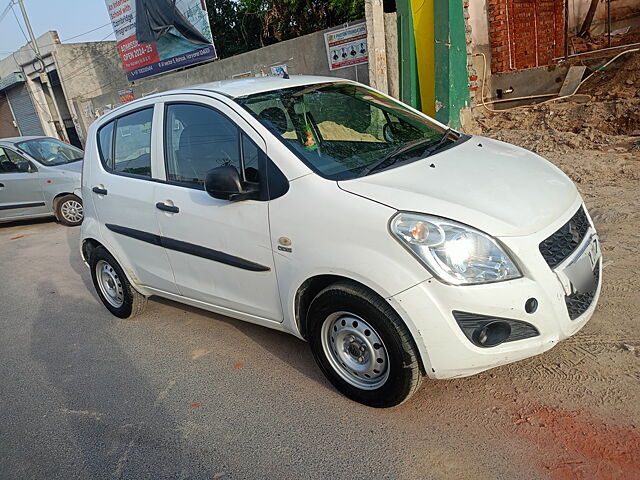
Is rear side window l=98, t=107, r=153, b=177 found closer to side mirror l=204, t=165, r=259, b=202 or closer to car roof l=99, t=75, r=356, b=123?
car roof l=99, t=75, r=356, b=123

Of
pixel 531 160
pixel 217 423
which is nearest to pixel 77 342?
pixel 217 423

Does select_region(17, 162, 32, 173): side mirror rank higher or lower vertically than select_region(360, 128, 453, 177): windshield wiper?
lower

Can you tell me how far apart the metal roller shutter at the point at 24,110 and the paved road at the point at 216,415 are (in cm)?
2338

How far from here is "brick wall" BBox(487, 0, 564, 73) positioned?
29.7 ft

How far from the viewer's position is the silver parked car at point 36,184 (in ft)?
28.6

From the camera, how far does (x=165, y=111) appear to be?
3553mm

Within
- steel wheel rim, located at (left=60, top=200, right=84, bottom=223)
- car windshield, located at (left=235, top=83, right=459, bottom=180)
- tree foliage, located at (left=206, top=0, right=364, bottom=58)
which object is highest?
tree foliage, located at (left=206, top=0, right=364, bottom=58)

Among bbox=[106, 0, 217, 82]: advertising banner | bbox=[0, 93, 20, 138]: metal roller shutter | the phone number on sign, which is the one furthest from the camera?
bbox=[0, 93, 20, 138]: metal roller shutter

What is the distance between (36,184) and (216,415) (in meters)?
7.62

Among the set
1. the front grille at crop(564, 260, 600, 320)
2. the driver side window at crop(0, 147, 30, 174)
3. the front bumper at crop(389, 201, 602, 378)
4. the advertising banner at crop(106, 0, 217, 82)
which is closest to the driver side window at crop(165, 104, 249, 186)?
the front bumper at crop(389, 201, 602, 378)

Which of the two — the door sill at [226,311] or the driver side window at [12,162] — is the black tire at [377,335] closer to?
the door sill at [226,311]

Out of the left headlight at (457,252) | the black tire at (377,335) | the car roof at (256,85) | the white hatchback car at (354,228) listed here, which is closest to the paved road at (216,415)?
the black tire at (377,335)

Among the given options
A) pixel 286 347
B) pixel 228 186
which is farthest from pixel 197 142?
pixel 286 347

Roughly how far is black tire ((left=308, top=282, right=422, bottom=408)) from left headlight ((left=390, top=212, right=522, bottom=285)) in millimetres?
326
